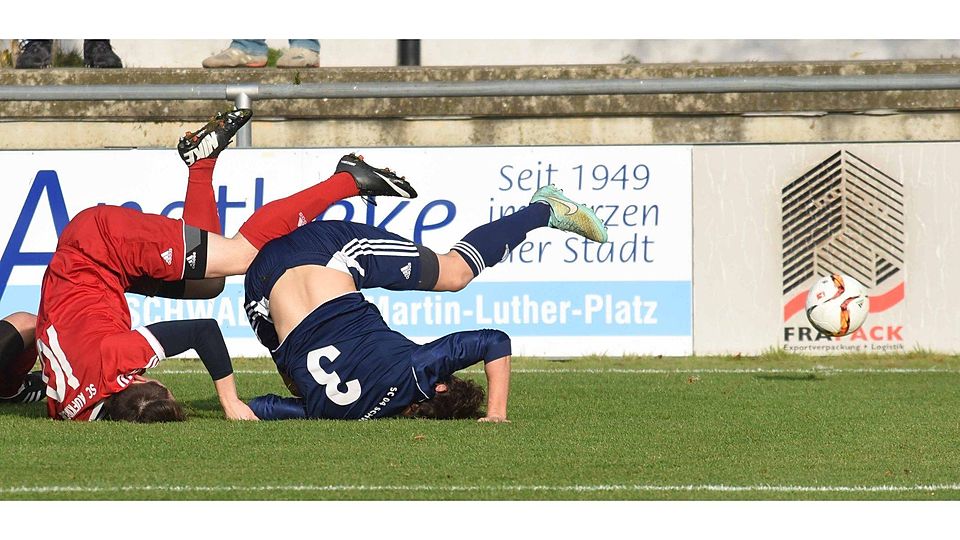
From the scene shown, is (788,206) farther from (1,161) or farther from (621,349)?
(1,161)

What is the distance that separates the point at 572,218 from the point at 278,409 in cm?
235

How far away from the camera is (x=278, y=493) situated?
6262 mm

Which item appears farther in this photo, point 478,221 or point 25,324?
point 478,221

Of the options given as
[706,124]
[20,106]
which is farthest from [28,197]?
[706,124]

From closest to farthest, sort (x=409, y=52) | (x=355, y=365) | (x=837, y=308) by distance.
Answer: (x=355, y=365) < (x=837, y=308) < (x=409, y=52)

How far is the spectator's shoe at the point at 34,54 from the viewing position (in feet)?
51.6

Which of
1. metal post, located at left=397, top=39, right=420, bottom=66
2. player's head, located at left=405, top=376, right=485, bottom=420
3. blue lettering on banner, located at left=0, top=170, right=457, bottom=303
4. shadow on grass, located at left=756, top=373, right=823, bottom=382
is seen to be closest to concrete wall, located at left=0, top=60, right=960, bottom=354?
shadow on grass, located at left=756, top=373, right=823, bottom=382

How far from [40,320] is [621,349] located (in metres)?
5.20

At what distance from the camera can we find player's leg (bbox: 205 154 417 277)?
8.92 metres

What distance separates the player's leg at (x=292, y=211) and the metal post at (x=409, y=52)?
870 cm

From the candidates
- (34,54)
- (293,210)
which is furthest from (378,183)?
(34,54)

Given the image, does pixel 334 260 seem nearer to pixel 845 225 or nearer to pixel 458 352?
pixel 458 352

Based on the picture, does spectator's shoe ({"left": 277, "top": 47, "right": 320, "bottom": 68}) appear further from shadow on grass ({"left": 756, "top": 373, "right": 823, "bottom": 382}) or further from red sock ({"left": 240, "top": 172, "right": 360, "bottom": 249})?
shadow on grass ({"left": 756, "top": 373, "right": 823, "bottom": 382})

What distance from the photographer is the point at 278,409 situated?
8539mm
